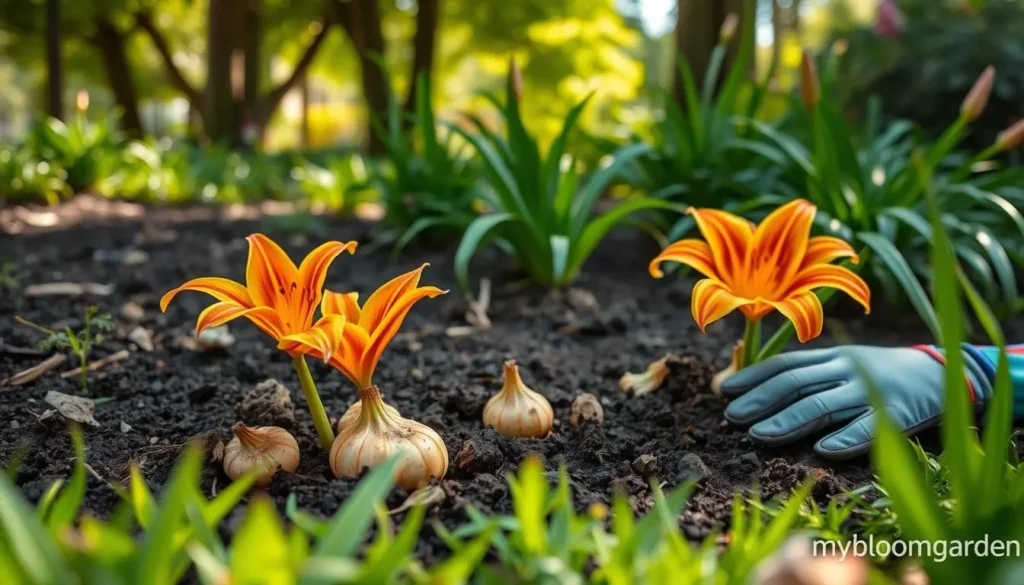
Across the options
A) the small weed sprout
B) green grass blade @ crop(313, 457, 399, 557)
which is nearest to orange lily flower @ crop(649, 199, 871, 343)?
green grass blade @ crop(313, 457, 399, 557)

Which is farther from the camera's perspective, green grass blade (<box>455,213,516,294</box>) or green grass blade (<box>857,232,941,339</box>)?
green grass blade (<box>455,213,516,294</box>)

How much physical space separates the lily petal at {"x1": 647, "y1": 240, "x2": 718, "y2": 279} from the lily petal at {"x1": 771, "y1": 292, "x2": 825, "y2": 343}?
19cm

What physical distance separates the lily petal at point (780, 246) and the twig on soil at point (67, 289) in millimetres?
2418

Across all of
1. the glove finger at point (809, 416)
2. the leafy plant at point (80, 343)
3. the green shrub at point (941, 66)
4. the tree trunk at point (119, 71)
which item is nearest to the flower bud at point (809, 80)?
the glove finger at point (809, 416)

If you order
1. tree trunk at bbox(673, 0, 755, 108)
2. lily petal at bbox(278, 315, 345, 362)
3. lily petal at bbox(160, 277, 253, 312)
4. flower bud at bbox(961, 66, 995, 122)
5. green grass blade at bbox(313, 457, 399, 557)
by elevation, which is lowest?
green grass blade at bbox(313, 457, 399, 557)

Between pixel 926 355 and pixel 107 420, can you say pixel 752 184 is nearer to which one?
pixel 926 355

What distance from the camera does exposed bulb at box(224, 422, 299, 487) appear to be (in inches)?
54.9

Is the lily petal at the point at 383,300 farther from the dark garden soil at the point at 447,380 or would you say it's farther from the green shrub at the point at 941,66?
A: the green shrub at the point at 941,66

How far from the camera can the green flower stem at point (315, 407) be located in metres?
1.43

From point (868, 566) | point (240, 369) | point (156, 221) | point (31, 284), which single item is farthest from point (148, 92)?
point (868, 566)

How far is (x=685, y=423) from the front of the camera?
6.24 ft

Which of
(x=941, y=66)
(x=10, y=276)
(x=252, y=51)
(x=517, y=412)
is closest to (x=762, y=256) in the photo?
(x=517, y=412)

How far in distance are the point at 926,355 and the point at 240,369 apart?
5.87 ft

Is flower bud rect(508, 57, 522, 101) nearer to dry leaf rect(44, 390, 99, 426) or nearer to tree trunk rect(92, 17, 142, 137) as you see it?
dry leaf rect(44, 390, 99, 426)
